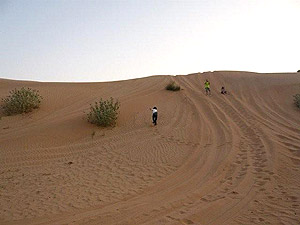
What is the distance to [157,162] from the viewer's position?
9836mm

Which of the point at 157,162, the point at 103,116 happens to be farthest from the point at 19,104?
the point at 157,162

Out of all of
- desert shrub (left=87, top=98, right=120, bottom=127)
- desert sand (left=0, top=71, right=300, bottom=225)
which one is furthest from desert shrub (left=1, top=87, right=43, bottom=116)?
desert shrub (left=87, top=98, right=120, bottom=127)

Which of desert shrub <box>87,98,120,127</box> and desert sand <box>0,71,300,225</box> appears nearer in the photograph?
desert sand <box>0,71,300,225</box>

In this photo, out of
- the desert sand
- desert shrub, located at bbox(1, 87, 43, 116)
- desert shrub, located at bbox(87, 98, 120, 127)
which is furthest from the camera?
desert shrub, located at bbox(1, 87, 43, 116)

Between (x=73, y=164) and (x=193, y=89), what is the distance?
12817 millimetres

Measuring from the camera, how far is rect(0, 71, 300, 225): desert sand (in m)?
6.34

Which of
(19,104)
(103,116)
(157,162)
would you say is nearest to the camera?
(157,162)

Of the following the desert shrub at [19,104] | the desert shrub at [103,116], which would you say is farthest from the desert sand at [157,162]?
the desert shrub at [19,104]

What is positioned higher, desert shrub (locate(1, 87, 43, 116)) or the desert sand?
desert shrub (locate(1, 87, 43, 116))

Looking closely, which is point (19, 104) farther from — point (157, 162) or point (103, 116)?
point (157, 162)

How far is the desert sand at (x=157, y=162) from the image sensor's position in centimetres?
634

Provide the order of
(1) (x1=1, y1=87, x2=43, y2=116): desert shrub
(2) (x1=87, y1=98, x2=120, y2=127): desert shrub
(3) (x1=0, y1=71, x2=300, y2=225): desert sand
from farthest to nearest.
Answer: (1) (x1=1, y1=87, x2=43, y2=116): desert shrub
(2) (x1=87, y1=98, x2=120, y2=127): desert shrub
(3) (x1=0, y1=71, x2=300, y2=225): desert sand

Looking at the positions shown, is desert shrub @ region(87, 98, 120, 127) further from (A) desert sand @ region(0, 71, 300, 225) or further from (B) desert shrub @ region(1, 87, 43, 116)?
(B) desert shrub @ region(1, 87, 43, 116)

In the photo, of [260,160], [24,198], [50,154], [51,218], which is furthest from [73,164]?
[260,160]
